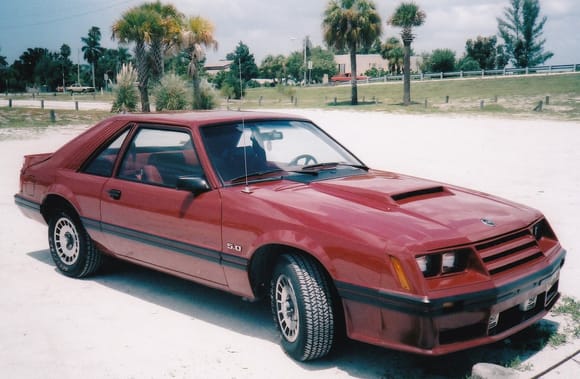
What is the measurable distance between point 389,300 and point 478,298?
46 cm

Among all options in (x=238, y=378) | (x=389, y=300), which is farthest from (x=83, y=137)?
(x=389, y=300)

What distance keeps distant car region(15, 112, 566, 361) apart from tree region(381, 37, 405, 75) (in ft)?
287

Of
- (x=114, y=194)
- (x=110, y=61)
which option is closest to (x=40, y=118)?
(x=114, y=194)

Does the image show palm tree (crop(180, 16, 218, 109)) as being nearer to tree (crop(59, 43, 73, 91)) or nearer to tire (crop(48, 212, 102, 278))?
tire (crop(48, 212, 102, 278))

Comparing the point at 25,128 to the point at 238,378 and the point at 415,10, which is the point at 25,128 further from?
the point at 415,10

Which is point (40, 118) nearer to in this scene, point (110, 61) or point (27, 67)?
point (27, 67)

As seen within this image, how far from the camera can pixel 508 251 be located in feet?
11.4

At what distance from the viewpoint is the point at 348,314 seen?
3.35 metres

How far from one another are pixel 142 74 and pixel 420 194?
1080 inches

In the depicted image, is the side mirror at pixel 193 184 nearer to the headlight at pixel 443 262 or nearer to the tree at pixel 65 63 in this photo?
the headlight at pixel 443 262

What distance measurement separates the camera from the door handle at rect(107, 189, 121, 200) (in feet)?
15.5

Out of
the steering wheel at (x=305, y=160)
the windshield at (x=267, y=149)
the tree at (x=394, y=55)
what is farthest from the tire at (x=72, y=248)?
the tree at (x=394, y=55)

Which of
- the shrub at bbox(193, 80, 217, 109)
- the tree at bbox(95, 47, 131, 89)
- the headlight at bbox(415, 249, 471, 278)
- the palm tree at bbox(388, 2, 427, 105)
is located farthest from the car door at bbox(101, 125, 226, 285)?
the tree at bbox(95, 47, 131, 89)

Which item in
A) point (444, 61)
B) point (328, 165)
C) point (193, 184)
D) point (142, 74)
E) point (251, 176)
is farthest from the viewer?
point (444, 61)
